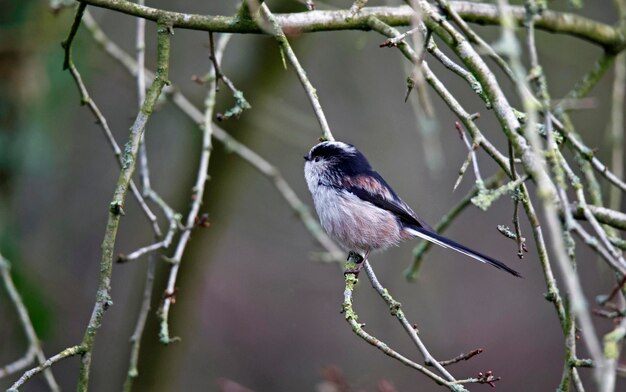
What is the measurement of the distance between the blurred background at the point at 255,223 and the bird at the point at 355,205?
968 mm

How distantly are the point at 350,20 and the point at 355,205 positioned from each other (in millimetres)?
1442

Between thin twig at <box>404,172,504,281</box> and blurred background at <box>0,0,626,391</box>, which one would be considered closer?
thin twig at <box>404,172,504,281</box>

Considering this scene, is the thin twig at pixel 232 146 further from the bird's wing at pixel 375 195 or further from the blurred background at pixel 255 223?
the bird's wing at pixel 375 195

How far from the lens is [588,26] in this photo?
4344 mm

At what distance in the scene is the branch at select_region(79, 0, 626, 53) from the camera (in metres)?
2.99

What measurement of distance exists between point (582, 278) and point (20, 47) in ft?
22.6

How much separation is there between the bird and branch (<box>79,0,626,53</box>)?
0.87 meters

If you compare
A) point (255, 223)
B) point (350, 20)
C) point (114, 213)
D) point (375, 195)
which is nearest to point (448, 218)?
point (375, 195)

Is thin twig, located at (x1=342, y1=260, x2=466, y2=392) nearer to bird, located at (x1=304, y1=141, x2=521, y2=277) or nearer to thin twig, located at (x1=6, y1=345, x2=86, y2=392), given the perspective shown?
thin twig, located at (x1=6, y1=345, x2=86, y2=392)

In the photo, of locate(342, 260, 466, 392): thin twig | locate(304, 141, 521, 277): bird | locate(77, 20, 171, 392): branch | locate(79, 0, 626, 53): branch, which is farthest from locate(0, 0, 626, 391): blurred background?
locate(342, 260, 466, 392): thin twig

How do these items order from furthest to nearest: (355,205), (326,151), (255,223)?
1. (255,223)
2. (355,205)
3. (326,151)

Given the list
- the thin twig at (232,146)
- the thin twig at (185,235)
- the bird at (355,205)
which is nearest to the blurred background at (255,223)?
the thin twig at (232,146)

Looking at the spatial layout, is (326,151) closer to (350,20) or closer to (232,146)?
(232,146)

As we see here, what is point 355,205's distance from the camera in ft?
14.5
